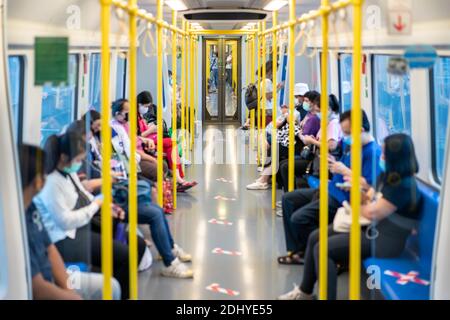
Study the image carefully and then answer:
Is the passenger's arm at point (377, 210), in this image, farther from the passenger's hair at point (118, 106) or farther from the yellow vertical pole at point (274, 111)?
the yellow vertical pole at point (274, 111)

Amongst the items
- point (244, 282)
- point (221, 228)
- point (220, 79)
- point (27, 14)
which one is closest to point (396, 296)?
point (244, 282)

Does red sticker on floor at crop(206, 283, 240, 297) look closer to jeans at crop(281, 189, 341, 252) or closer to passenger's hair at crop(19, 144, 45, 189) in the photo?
jeans at crop(281, 189, 341, 252)

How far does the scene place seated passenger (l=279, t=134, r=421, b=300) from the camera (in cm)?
387

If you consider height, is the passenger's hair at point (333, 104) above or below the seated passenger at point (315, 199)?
above

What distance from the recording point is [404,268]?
4.41 metres

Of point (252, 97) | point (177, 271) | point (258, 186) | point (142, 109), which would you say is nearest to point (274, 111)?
point (142, 109)

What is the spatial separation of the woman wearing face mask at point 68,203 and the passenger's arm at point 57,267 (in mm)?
30

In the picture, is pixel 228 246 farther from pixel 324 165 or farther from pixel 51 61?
pixel 51 61

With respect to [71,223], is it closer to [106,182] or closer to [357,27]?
[106,182]

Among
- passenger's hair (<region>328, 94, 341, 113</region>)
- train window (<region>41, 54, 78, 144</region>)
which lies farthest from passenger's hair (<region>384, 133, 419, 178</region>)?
train window (<region>41, 54, 78, 144</region>)

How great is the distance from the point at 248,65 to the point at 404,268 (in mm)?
13038

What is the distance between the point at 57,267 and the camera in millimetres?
3768

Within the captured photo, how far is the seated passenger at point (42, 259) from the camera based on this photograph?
11.9 feet

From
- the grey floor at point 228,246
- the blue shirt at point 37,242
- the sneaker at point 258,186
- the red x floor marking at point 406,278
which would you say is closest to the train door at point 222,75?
the grey floor at point 228,246
